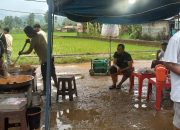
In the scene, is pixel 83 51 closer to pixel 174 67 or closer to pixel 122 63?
pixel 122 63

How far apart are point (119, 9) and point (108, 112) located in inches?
90.6

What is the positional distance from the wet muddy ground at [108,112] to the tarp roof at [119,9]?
6.73ft

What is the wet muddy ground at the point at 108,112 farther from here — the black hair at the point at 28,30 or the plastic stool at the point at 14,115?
the black hair at the point at 28,30

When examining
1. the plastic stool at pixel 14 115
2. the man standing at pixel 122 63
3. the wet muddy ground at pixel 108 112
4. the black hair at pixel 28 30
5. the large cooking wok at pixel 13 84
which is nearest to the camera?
the plastic stool at pixel 14 115

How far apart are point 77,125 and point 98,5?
2.41m

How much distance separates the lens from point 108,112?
6906 mm

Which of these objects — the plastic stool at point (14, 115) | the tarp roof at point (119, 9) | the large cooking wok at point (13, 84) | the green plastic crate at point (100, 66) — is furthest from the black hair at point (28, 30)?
the green plastic crate at point (100, 66)

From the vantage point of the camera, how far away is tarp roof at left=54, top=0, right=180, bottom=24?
5.90 meters

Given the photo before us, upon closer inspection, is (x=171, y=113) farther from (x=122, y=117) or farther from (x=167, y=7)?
(x=167, y=7)

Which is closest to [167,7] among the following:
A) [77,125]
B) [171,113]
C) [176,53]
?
[171,113]

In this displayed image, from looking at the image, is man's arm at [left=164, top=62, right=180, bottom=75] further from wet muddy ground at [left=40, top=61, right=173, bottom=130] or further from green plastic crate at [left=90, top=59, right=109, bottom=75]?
green plastic crate at [left=90, top=59, right=109, bottom=75]

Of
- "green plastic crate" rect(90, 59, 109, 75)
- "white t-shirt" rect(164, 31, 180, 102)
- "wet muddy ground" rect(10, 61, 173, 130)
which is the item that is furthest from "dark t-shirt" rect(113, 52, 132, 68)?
"white t-shirt" rect(164, 31, 180, 102)

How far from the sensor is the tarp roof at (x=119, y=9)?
5900mm

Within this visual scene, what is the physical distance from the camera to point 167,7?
7340 mm
